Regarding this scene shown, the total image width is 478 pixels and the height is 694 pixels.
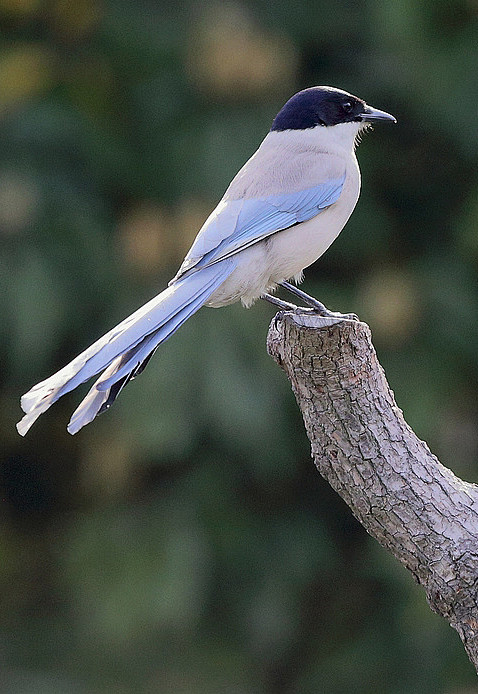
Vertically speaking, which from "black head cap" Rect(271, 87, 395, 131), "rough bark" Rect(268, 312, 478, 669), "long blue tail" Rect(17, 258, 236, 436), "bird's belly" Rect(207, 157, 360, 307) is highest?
"black head cap" Rect(271, 87, 395, 131)

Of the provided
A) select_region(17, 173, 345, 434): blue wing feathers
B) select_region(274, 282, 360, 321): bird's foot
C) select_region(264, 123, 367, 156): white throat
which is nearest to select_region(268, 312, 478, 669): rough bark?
select_region(274, 282, 360, 321): bird's foot

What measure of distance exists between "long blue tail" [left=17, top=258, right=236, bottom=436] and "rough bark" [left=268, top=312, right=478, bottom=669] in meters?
0.30

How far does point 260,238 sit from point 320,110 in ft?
2.24

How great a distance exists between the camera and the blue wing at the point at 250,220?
3.05m

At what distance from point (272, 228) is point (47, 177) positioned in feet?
8.13

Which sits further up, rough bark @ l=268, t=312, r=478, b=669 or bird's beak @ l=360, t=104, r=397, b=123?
bird's beak @ l=360, t=104, r=397, b=123

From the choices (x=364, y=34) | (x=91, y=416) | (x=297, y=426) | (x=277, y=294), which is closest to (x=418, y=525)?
(x=91, y=416)

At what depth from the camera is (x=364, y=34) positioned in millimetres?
5512

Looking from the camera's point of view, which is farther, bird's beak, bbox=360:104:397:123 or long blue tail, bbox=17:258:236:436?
bird's beak, bbox=360:104:397:123

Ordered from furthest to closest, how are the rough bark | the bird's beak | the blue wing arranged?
the bird's beak
the blue wing
the rough bark

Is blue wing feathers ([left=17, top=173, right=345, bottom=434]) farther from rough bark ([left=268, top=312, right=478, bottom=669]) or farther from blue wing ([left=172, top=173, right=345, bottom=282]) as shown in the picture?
rough bark ([left=268, top=312, right=478, bottom=669])

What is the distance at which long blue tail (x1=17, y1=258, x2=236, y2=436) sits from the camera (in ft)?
8.43

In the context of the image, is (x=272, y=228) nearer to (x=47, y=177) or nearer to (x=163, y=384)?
(x=163, y=384)

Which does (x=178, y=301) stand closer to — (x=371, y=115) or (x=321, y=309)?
(x=321, y=309)
